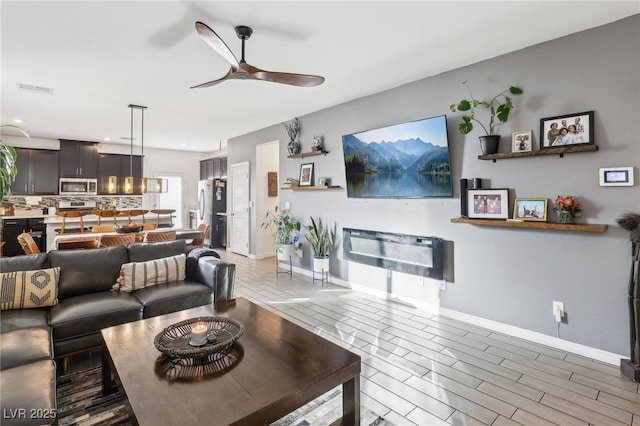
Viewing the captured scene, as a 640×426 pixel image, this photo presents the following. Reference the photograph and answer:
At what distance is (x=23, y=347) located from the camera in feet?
6.16

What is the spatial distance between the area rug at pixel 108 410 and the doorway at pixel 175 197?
7666 millimetres

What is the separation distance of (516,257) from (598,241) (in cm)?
62

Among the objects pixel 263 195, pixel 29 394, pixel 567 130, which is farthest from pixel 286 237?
pixel 29 394

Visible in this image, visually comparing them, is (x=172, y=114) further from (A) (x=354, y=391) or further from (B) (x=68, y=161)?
(A) (x=354, y=391)

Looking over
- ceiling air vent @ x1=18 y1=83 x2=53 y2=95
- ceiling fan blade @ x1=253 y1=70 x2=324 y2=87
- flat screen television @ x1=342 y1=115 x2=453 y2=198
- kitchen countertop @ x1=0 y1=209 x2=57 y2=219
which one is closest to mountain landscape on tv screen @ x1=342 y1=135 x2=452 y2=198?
flat screen television @ x1=342 y1=115 x2=453 y2=198

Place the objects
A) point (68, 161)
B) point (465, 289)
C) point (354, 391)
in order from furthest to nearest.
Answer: point (68, 161)
point (465, 289)
point (354, 391)

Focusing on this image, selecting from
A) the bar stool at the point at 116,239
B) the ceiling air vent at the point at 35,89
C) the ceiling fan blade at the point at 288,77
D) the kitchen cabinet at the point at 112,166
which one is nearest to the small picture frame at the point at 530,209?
the ceiling fan blade at the point at 288,77

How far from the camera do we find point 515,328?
3.05 m

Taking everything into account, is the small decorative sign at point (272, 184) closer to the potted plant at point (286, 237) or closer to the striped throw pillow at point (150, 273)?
the potted plant at point (286, 237)

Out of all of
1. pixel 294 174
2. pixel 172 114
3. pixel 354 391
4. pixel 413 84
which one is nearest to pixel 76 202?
pixel 172 114

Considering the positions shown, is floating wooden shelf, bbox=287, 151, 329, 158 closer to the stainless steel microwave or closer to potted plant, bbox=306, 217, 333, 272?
potted plant, bbox=306, 217, 333, 272

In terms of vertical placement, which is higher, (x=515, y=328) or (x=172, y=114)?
(x=172, y=114)

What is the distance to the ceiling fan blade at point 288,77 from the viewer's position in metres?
2.59

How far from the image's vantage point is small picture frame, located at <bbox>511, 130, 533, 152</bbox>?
289 cm
